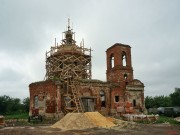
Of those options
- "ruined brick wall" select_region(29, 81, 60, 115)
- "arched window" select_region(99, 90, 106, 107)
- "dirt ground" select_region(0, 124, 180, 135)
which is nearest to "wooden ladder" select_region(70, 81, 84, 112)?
"ruined brick wall" select_region(29, 81, 60, 115)

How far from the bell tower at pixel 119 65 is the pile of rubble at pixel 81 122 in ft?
33.5

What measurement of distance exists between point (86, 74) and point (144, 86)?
25.3ft

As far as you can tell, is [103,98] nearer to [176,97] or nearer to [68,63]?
[68,63]

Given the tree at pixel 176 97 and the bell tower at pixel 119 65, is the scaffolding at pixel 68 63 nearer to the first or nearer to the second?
the bell tower at pixel 119 65

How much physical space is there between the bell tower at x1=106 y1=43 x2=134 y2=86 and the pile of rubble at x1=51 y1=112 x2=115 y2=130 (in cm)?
1020

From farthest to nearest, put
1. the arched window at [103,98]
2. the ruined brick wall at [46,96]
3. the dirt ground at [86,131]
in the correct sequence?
the arched window at [103,98], the ruined brick wall at [46,96], the dirt ground at [86,131]

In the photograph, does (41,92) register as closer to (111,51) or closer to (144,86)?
(111,51)

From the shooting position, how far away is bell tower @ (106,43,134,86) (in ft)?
98.6

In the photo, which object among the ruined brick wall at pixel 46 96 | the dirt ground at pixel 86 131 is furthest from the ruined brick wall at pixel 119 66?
the dirt ground at pixel 86 131

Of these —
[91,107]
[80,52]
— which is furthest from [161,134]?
[80,52]

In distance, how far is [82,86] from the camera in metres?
27.3

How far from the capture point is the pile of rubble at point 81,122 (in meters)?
18.9

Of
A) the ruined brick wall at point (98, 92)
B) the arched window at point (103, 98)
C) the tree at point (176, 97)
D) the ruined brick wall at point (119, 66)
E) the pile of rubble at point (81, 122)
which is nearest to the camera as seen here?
the pile of rubble at point (81, 122)

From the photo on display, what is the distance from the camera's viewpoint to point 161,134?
1499 centimetres
